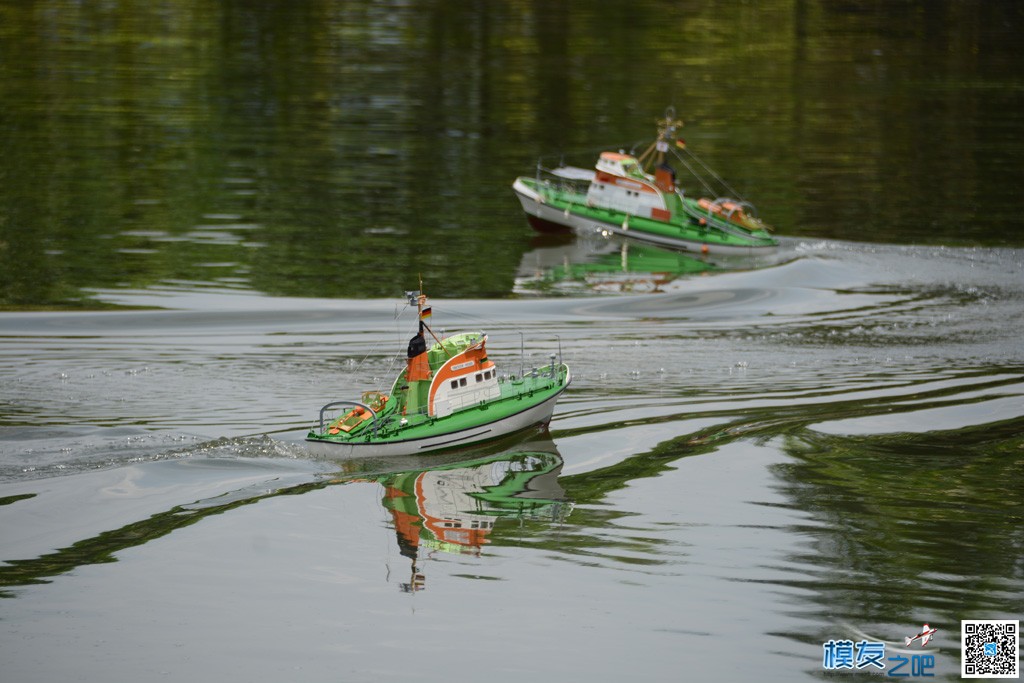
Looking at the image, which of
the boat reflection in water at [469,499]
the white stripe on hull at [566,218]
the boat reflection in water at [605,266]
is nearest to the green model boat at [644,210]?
the white stripe on hull at [566,218]

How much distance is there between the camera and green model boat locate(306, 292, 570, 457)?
40406 mm

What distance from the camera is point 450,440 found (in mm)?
41906

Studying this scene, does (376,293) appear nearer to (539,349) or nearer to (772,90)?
(539,349)

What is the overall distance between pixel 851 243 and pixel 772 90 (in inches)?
2139

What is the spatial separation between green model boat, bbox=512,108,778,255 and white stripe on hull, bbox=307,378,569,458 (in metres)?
32.5

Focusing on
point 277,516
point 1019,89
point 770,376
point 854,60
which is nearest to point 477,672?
point 277,516

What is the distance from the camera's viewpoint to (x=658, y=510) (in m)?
38.2

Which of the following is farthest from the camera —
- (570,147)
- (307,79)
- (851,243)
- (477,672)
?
(307,79)

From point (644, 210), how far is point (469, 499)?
138 feet

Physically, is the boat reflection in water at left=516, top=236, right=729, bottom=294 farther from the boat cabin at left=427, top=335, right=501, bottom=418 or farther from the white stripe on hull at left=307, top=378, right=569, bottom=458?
the boat cabin at left=427, top=335, right=501, bottom=418

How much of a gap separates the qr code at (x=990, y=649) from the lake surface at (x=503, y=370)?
1.62ft

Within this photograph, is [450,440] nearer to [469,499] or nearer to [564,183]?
[469,499]

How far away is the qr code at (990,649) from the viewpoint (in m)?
29.3

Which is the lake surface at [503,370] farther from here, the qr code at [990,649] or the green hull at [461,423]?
the green hull at [461,423]
